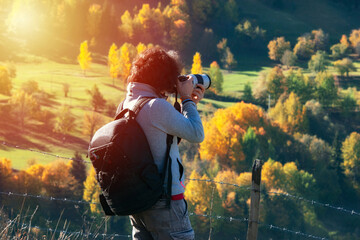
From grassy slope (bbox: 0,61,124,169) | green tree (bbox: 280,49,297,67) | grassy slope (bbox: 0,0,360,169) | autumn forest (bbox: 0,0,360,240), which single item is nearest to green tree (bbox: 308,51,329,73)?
autumn forest (bbox: 0,0,360,240)

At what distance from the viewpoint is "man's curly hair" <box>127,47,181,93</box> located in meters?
2.41

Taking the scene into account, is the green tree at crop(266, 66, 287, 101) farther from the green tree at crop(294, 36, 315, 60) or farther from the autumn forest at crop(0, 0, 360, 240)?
the green tree at crop(294, 36, 315, 60)

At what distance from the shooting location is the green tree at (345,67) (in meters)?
90.8

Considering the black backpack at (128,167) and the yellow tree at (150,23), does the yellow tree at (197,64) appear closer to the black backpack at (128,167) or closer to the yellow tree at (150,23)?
the yellow tree at (150,23)

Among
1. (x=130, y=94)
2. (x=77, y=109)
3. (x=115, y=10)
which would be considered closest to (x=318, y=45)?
(x=115, y=10)

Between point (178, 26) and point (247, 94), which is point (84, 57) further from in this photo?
point (247, 94)

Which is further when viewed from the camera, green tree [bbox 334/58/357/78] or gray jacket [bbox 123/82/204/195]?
green tree [bbox 334/58/357/78]

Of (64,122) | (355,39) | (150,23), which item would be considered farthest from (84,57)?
(355,39)

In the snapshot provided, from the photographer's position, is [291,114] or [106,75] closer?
[291,114]

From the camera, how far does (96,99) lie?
6900cm

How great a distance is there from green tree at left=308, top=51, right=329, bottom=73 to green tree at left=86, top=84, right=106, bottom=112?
41930 millimetres

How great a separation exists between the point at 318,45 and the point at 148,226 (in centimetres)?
9917

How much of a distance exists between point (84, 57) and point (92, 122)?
1412 cm

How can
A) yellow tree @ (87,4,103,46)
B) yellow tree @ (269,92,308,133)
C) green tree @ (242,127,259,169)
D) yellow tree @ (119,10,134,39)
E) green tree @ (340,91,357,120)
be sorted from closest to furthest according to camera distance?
green tree @ (242,127,259,169) → yellow tree @ (269,92,308,133) → green tree @ (340,91,357,120) → yellow tree @ (87,4,103,46) → yellow tree @ (119,10,134,39)
